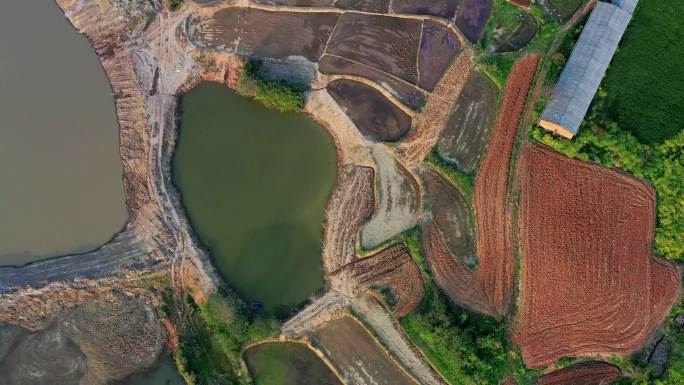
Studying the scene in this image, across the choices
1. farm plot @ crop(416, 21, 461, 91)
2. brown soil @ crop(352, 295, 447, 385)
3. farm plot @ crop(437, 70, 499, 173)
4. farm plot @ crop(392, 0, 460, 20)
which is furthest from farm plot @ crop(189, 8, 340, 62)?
brown soil @ crop(352, 295, 447, 385)

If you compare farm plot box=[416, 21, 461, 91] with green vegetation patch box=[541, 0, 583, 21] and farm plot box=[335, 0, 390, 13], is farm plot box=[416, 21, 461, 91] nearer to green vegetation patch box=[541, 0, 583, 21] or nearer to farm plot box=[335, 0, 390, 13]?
farm plot box=[335, 0, 390, 13]

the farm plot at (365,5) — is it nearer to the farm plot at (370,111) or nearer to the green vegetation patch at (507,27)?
the farm plot at (370,111)

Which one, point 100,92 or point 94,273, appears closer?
point 94,273

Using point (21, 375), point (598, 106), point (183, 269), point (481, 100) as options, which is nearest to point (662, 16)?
point (598, 106)

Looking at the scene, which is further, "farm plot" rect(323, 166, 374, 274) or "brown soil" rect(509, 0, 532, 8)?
"brown soil" rect(509, 0, 532, 8)

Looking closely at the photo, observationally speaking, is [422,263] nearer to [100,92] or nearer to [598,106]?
[598,106]

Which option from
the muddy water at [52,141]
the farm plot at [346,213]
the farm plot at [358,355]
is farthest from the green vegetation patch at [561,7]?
the muddy water at [52,141]

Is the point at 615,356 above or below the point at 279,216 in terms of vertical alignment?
below
